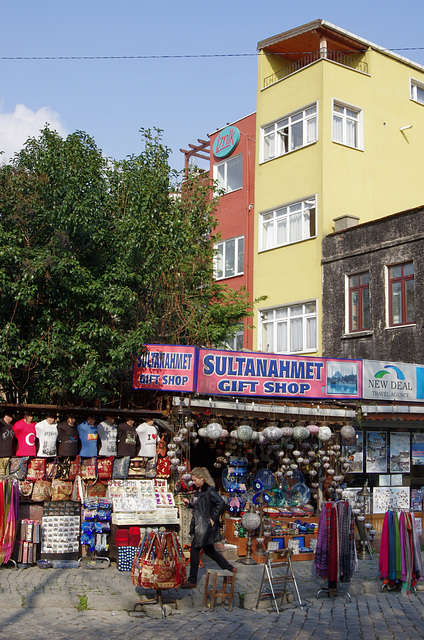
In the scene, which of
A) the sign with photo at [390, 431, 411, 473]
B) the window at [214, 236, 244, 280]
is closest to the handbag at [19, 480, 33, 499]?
the sign with photo at [390, 431, 411, 473]

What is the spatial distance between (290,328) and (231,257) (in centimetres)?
423

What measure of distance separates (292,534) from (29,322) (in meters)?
6.34

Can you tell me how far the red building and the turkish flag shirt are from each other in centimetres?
1228

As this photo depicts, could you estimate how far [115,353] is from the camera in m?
12.3

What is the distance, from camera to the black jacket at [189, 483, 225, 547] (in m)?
9.79

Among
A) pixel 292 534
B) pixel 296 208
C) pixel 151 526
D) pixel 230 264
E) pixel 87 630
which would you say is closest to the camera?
pixel 87 630

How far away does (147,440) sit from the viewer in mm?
12516

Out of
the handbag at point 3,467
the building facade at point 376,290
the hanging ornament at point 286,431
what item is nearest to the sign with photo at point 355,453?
the hanging ornament at point 286,431

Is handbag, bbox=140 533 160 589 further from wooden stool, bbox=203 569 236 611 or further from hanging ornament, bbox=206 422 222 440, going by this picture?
hanging ornament, bbox=206 422 222 440

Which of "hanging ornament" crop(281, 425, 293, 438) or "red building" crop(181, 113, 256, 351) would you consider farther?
"red building" crop(181, 113, 256, 351)

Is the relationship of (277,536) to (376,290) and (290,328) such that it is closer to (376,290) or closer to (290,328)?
(376,290)

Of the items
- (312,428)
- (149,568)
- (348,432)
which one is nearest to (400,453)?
(348,432)

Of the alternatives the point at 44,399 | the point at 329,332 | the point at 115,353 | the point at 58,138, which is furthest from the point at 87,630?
the point at 329,332

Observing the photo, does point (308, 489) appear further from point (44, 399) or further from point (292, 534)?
point (44, 399)
